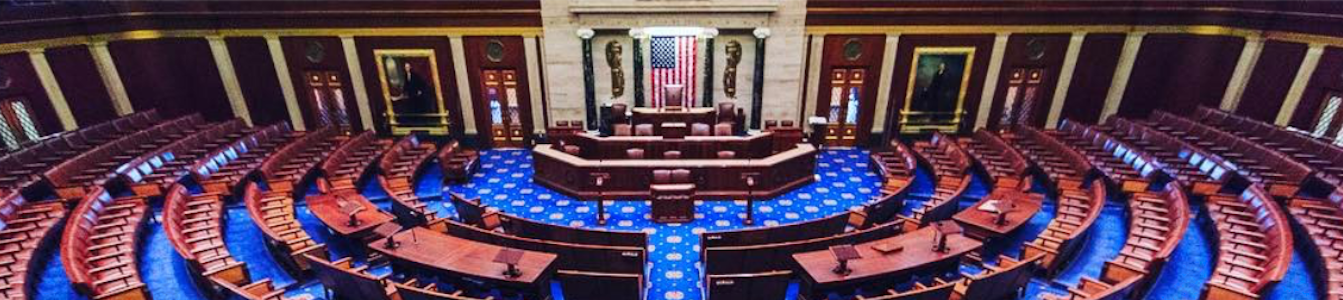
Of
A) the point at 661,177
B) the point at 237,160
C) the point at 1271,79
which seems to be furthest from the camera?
the point at 1271,79

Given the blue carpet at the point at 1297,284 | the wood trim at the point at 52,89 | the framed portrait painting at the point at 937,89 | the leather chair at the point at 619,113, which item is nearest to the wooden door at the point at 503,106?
the leather chair at the point at 619,113

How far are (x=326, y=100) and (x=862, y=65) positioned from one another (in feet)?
36.4

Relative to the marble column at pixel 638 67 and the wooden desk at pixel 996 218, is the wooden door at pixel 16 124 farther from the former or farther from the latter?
the wooden desk at pixel 996 218

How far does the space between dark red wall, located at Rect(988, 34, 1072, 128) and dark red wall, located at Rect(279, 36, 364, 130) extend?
43.7ft

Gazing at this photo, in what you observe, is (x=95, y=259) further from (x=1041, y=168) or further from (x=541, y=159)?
(x=1041, y=168)

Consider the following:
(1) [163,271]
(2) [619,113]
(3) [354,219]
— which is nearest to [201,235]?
(1) [163,271]

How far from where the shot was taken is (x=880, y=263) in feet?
21.5

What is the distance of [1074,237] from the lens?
7.04m

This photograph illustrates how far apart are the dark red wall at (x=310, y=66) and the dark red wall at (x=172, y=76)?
1.45 m

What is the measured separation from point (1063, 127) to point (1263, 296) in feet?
23.5

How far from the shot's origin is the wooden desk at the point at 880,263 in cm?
627

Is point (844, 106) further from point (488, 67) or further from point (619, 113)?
point (488, 67)

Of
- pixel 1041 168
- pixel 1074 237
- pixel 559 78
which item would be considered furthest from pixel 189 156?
pixel 1041 168

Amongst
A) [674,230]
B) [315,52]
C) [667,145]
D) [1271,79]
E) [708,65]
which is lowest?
[674,230]
